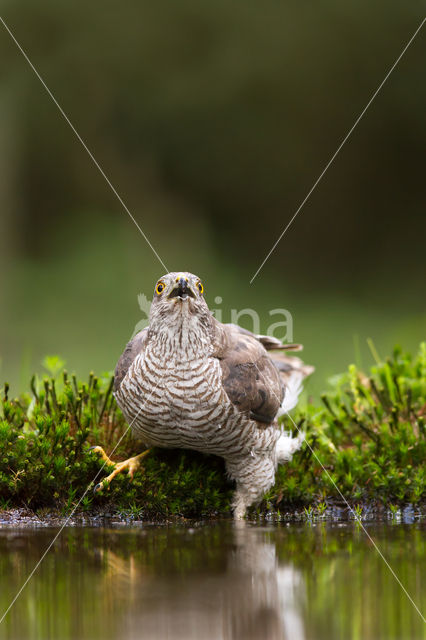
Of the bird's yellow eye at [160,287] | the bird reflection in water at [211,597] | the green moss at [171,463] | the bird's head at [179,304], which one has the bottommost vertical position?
the bird reflection in water at [211,597]

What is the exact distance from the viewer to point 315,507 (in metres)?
4.46

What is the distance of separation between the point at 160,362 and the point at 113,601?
1792 mm

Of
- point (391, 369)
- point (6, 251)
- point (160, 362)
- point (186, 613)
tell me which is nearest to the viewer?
point (186, 613)

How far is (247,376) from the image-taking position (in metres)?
4.38

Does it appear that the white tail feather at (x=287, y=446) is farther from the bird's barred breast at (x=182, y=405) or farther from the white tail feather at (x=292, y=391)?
the bird's barred breast at (x=182, y=405)

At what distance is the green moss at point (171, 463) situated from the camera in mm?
4145

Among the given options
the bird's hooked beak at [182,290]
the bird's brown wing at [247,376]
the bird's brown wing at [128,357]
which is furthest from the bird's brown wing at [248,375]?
the bird's brown wing at [128,357]

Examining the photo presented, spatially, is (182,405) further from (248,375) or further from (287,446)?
(287,446)

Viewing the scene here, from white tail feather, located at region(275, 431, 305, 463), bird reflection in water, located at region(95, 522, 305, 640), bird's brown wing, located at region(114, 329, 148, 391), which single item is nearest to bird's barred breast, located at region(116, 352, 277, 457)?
bird's brown wing, located at region(114, 329, 148, 391)

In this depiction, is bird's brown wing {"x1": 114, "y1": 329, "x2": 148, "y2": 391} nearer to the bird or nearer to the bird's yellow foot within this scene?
the bird

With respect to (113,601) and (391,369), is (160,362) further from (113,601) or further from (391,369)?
(391,369)

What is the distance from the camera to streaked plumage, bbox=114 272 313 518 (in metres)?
4.09

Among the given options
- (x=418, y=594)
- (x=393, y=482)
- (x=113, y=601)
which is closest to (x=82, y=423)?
(x=393, y=482)

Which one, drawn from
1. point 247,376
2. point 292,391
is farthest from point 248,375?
point 292,391
